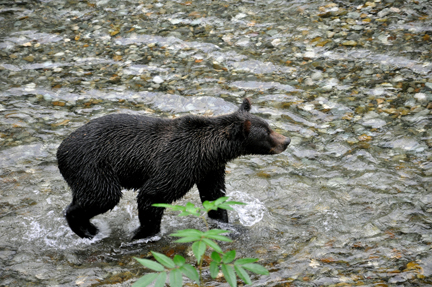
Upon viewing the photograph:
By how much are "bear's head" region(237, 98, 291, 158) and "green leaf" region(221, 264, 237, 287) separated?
2.95 metres

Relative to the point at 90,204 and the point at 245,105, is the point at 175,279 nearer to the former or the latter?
the point at 90,204

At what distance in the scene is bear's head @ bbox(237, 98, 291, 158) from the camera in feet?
22.5

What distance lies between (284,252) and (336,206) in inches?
59.2

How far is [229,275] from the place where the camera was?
3939 mm

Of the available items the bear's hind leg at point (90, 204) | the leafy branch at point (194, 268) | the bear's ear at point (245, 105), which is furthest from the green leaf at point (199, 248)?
the bear's ear at point (245, 105)

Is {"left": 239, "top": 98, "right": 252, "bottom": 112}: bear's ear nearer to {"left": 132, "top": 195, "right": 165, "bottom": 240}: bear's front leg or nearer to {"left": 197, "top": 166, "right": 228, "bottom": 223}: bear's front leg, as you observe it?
{"left": 197, "top": 166, "right": 228, "bottom": 223}: bear's front leg

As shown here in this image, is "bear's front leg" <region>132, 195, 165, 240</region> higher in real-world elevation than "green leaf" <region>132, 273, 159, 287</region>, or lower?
lower

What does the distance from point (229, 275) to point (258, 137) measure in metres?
3.22

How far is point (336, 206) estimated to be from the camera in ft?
25.1

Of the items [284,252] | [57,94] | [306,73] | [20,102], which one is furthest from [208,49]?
[284,252]

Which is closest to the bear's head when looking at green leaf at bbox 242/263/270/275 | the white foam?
the white foam

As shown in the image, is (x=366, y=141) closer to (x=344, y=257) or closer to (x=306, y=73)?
(x=306, y=73)

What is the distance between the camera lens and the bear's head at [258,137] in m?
6.85

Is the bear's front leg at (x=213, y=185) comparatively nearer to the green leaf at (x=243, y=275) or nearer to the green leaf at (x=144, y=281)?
the green leaf at (x=243, y=275)
